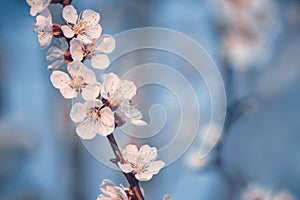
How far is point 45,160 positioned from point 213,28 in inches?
20.0

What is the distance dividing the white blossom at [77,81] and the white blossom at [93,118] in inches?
0.4

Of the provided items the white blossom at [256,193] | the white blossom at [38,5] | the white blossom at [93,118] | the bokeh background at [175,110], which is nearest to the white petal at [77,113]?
the white blossom at [93,118]

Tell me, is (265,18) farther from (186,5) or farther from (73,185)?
(73,185)

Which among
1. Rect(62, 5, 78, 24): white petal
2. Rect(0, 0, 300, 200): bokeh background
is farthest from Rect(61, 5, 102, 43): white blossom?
Rect(0, 0, 300, 200): bokeh background

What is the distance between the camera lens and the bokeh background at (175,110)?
896 millimetres

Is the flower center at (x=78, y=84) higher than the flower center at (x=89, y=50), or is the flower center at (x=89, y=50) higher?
the flower center at (x=89, y=50)

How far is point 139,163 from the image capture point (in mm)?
423

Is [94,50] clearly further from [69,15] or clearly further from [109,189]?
[109,189]

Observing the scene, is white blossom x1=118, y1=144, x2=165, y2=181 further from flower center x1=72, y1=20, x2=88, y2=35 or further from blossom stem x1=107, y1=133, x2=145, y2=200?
flower center x1=72, y1=20, x2=88, y2=35

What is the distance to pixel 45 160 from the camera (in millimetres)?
898

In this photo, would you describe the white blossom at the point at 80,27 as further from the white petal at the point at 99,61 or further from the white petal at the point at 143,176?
the white petal at the point at 143,176

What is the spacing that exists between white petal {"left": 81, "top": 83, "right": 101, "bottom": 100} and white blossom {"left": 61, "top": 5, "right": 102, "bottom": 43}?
47 millimetres

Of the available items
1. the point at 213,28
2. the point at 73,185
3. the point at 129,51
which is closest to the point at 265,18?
the point at 213,28

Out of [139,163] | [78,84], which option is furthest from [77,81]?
[139,163]
